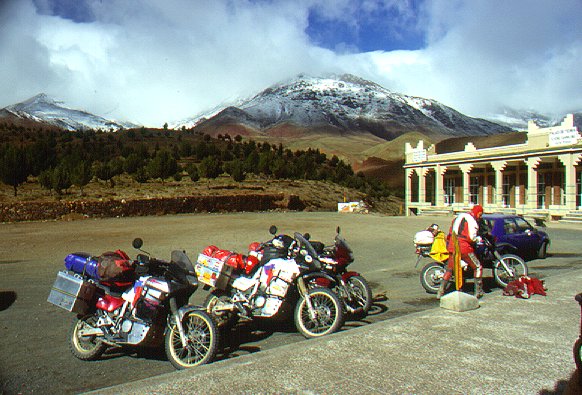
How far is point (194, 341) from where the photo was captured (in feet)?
17.3

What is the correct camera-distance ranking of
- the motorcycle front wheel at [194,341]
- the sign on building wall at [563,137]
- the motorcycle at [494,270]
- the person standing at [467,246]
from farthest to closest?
the sign on building wall at [563,137], the motorcycle at [494,270], the person standing at [467,246], the motorcycle front wheel at [194,341]

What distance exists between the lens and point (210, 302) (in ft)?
22.9

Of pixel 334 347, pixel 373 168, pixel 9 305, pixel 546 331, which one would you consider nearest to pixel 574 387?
pixel 334 347

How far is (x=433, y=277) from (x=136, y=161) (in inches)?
2177

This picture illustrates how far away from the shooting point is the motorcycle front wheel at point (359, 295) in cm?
742

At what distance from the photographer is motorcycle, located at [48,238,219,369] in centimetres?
529

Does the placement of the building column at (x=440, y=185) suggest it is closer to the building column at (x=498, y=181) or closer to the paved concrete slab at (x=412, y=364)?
the building column at (x=498, y=181)

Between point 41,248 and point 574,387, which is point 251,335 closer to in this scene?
point 574,387

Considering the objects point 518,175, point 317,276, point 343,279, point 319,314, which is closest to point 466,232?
point 343,279

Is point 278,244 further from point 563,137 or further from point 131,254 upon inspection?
point 563,137

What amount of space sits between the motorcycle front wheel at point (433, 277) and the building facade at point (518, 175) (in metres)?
23.7

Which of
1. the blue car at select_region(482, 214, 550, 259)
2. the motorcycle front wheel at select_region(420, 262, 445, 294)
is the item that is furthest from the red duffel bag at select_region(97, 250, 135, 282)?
the blue car at select_region(482, 214, 550, 259)

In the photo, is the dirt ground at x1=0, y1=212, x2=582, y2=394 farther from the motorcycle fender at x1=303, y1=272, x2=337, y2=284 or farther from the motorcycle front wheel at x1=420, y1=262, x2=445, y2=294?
the motorcycle fender at x1=303, y1=272, x2=337, y2=284

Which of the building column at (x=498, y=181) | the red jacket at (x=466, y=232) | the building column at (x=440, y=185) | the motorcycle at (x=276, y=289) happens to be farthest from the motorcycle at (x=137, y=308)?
the building column at (x=440, y=185)
